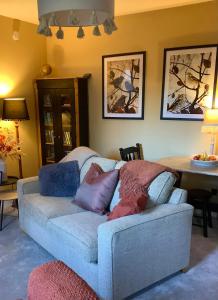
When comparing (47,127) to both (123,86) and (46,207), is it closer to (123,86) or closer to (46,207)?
(123,86)

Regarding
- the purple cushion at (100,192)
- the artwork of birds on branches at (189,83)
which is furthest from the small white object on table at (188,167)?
the purple cushion at (100,192)

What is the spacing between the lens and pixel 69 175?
9.83 ft

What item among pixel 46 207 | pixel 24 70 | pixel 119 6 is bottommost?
pixel 46 207

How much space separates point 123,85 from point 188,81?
96cm

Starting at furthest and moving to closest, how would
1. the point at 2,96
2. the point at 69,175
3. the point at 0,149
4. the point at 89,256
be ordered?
the point at 2,96 < the point at 0,149 < the point at 69,175 < the point at 89,256

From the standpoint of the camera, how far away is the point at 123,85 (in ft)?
13.3

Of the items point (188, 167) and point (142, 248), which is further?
point (188, 167)

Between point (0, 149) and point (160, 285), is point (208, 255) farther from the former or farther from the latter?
point (0, 149)

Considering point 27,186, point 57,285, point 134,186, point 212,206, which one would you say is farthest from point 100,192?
point 212,206

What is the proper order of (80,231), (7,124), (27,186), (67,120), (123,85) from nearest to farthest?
(80,231)
(27,186)
(123,85)
(7,124)
(67,120)

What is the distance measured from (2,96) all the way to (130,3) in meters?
2.20

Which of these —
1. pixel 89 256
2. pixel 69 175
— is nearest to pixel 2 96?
pixel 69 175

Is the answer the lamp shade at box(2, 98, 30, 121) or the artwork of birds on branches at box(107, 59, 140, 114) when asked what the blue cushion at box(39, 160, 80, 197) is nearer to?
the lamp shade at box(2, 98, 30, 121)

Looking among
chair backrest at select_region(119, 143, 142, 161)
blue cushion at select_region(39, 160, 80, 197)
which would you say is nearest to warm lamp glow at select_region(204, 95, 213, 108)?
chair backrest at select_region(119, 143, 142, 161)
